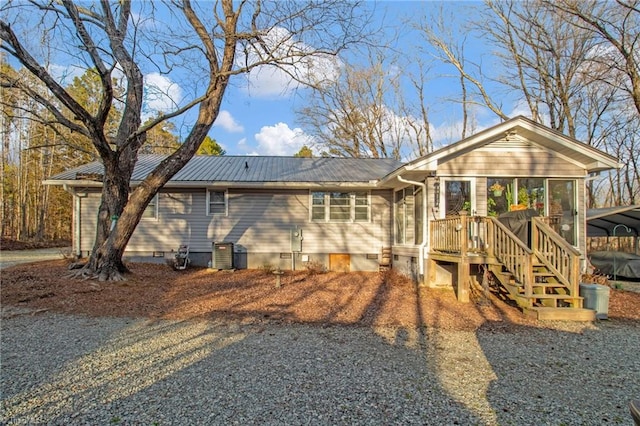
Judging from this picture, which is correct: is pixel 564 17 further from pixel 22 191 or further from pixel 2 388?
pixel 22 191

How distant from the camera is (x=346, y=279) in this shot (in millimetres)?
10562

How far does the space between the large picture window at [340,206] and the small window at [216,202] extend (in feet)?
9.06

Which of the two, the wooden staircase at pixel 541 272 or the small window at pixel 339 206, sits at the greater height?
the small window at pixel 339 206

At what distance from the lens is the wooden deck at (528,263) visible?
6879 mm

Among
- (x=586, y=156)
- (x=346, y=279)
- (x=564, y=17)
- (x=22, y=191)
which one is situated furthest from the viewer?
(x=22, y=191)

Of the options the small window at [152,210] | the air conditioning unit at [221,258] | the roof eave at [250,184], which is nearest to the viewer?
the air conditioning unit at [221,258]

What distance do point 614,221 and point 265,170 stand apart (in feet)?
39.2

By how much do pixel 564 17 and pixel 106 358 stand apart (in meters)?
16.9

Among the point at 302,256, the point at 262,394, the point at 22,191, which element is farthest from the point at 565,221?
the point at 22,191

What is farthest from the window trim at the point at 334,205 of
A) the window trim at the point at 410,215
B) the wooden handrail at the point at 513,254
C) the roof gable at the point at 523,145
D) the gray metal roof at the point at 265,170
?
the wooden handrail at the point at 513,254

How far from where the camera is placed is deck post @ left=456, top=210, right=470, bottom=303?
7578 millimetres

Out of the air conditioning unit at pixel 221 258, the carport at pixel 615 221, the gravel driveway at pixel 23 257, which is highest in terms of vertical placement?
the carport at pixel 615 221

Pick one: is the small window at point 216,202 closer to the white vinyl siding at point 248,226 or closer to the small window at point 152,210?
the white vinyl siding at point 248,226

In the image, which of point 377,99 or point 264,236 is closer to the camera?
point 264,236
